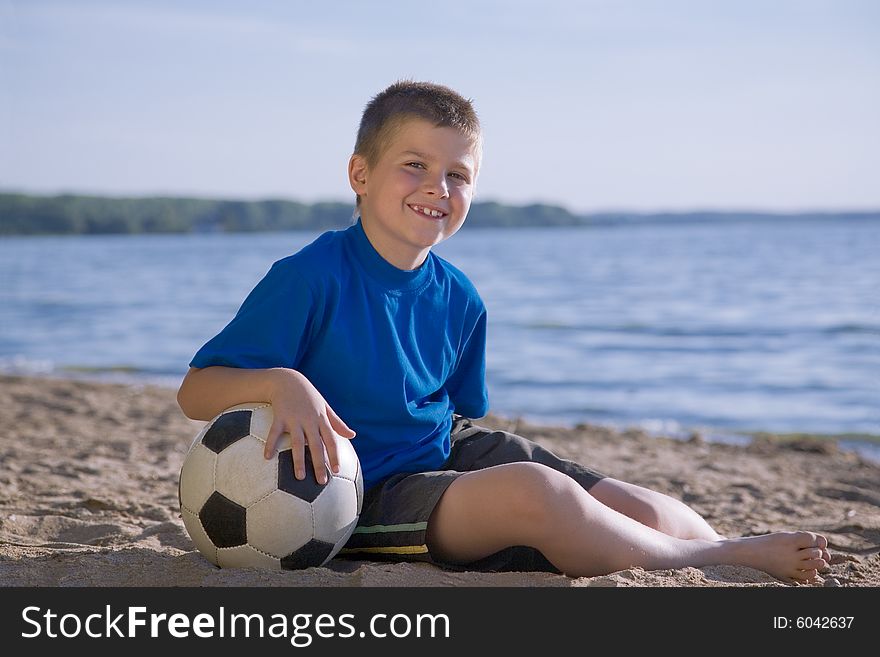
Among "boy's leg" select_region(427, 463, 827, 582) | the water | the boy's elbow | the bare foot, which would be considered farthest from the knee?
the water

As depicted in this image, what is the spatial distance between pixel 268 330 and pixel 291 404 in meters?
0.27

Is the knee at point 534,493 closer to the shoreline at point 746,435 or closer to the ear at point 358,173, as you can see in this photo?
the ear at point 358,173

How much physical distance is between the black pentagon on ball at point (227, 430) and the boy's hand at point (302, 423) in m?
0.09

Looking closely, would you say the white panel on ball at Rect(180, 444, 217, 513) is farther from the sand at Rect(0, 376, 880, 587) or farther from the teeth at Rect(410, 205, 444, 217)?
the teeth at Rect(410, 205, 444, 217)

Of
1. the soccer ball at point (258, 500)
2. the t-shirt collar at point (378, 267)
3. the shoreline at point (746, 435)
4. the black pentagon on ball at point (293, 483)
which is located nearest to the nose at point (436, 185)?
the t-shirt collar at point (378, 267)

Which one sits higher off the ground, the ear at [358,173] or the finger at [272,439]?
the ear at [358,173]

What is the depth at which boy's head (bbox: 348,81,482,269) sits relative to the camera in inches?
131

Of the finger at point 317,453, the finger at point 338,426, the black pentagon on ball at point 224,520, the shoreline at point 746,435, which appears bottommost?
the shoreline at point 746,435

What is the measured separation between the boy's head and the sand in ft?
3.58

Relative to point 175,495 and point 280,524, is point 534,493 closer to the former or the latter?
point 280,524

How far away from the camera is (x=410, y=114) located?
11.0 ft

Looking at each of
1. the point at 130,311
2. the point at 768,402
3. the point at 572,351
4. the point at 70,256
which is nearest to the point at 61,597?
the point at 768,402

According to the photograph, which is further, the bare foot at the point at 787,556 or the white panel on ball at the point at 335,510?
the bare foot at the point at 787,556

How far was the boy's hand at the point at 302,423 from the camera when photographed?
116 inches
